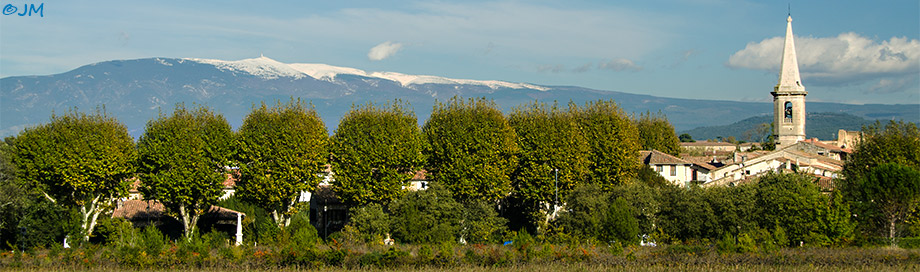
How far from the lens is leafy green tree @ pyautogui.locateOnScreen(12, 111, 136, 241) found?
45562 mm

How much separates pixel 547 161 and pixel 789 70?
52389mm

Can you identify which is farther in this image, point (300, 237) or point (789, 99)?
point (789, 99)

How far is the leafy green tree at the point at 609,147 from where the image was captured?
172 feet

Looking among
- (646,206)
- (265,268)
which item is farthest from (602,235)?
(265,268)

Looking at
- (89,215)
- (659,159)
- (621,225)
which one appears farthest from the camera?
(659,159)

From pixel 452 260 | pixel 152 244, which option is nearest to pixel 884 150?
pixel 452 260

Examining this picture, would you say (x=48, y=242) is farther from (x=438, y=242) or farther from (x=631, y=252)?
(x=631, y=252)

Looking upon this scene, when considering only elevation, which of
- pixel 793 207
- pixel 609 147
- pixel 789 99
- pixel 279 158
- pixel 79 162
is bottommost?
pixel 793 207

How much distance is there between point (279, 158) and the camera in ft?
153

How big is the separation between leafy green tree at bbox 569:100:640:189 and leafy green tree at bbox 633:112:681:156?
31549 mm

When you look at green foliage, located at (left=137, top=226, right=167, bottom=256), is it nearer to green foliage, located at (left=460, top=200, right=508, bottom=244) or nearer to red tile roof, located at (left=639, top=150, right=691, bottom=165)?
green foliage, located at (left=460, top=200, right=508, bottom=244)

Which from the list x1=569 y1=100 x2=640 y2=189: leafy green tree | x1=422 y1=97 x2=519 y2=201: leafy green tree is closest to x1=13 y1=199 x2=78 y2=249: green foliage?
x1=422 y1=97 x2=519 y2=201: leafy green tree

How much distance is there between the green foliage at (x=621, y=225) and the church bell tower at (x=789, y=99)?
184ft

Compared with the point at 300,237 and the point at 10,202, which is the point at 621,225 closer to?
the point at 300,237
